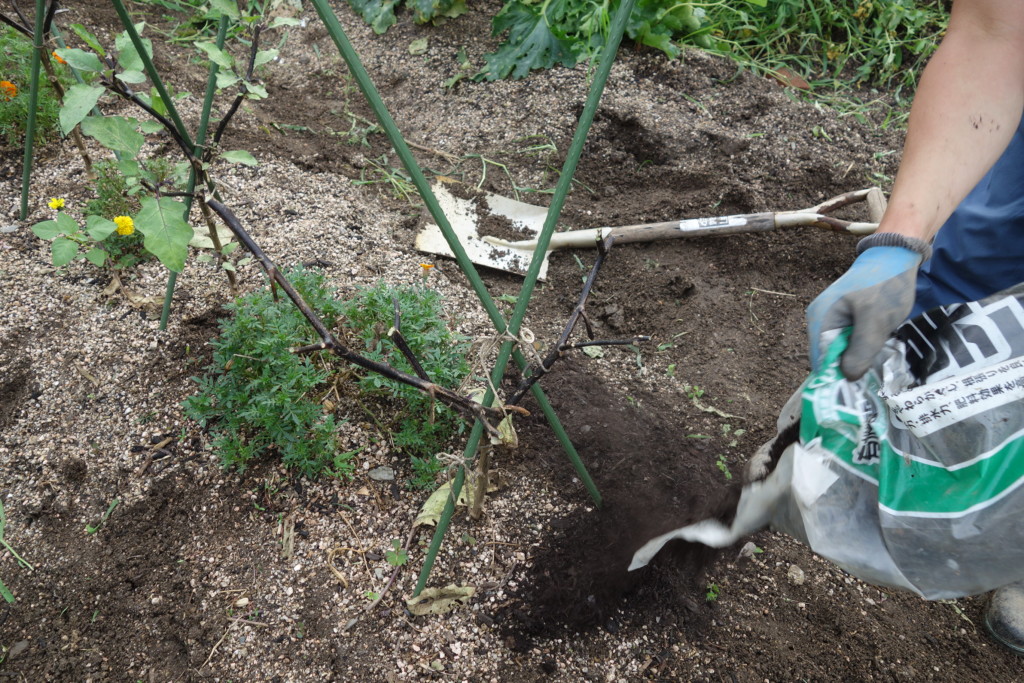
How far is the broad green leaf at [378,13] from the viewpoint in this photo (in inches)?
140

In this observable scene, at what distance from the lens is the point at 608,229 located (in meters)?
2.57

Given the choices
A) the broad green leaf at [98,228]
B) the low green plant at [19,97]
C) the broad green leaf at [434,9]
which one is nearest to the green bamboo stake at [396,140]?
the broad green leaf at [98,228]

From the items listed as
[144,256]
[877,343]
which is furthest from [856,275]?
[144,256]

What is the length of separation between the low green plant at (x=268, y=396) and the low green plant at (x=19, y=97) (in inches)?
54.5

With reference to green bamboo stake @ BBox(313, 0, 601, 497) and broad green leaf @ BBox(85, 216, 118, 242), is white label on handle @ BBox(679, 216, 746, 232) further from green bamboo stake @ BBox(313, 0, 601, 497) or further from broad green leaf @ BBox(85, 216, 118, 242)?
broad green leaf @ BBox(85, 216, 118, 242)

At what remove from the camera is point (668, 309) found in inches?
94.9

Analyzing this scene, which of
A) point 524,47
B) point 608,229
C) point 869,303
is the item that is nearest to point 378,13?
point 524,47

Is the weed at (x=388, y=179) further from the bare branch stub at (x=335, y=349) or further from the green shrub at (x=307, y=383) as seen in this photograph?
the bare branch stub at (x=335, y=349)

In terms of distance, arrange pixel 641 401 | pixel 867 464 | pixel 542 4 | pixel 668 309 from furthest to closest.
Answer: pixel 542 4, pixel 668 309, pixel 641 401, pixel 867 464

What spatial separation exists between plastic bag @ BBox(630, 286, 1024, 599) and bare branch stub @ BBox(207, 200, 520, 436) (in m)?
0.60

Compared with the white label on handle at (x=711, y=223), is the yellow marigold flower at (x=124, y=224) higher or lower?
lower

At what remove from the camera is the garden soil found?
1.52 meters

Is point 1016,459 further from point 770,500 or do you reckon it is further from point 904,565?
point 770,500

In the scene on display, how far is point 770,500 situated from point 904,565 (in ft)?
0.85
